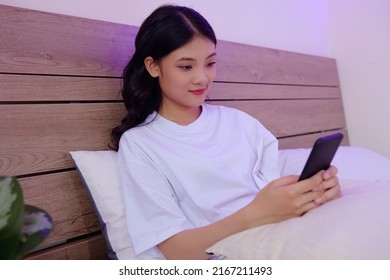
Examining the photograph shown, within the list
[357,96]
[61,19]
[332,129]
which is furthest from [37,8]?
[357,96]

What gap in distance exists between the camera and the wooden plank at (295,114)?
1.54 metres

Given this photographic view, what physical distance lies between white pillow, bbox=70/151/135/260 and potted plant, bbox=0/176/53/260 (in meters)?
0.57

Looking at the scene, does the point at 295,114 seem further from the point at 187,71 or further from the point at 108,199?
the point at 108,199

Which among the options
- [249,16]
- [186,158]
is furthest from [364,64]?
[186,158]

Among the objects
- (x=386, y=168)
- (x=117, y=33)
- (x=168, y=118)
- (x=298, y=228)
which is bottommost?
(x=386, y=168)

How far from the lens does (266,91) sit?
1.62m

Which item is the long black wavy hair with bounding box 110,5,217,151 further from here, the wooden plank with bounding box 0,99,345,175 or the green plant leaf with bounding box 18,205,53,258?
the green plant leaf with bounding box 18,205,53,258

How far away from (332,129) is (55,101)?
1532mm

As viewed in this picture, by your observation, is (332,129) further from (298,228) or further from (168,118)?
(298,228)

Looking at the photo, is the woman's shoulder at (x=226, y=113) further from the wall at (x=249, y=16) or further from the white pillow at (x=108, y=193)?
the wall at (x=249, y=16)

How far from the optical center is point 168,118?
1.08 metres

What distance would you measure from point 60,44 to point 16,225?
0.77 m

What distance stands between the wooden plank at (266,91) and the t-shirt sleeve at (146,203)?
0.53 metres

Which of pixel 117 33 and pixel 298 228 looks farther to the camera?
pixel 117 33
